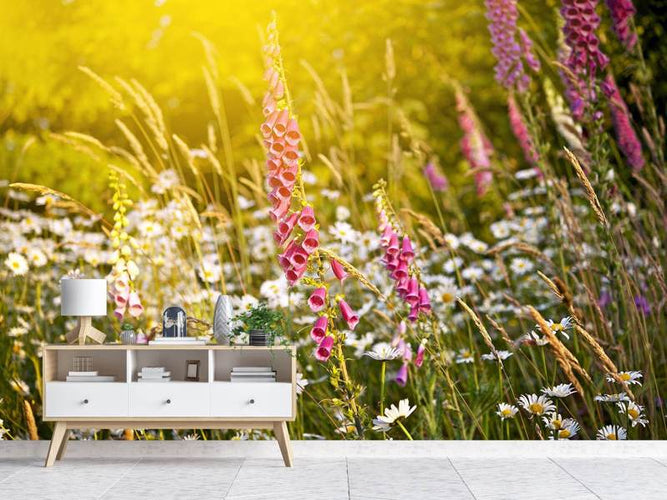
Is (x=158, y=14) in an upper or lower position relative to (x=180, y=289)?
upper

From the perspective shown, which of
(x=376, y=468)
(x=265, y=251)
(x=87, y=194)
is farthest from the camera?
(x=87, y=194)

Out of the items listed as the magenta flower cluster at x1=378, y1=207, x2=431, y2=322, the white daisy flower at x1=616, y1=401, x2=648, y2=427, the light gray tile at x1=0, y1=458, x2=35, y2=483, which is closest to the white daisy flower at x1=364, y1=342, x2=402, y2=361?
the magenta flower cluster at x1=378, y1=207, x2=431, y2=322

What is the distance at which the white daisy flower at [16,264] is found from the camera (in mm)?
4449

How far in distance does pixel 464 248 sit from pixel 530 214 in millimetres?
343

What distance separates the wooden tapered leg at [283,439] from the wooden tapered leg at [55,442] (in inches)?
31.5

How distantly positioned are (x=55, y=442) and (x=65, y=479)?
1.05 feet

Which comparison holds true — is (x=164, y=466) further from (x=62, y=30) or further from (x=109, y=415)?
(x=62, y=30)

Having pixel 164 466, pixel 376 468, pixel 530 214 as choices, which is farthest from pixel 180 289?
pixel 530 214

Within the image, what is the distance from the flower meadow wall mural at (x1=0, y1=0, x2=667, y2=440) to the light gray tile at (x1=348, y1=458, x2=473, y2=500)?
0.16m

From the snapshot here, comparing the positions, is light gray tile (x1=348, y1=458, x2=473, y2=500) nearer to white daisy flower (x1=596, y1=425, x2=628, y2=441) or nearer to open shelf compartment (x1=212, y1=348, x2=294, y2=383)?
open shelf compartment (x1=212, y1=348, x2=294, y2=383)

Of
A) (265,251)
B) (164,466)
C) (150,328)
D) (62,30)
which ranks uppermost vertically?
(62,30)

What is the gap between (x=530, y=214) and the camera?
4.77 meters

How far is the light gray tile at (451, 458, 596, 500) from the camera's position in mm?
3321

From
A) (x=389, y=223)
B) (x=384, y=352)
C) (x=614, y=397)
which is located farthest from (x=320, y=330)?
(x=614, y=397)
